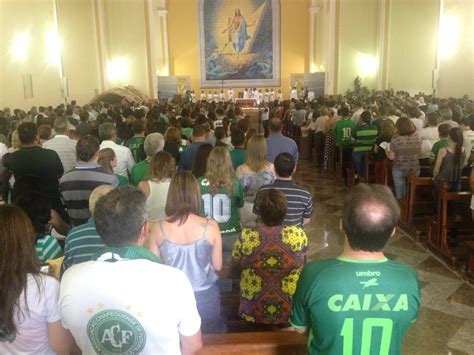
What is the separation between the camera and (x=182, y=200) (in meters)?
3.29

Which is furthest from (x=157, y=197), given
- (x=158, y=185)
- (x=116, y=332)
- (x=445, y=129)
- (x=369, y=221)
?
(x=445, y=129)

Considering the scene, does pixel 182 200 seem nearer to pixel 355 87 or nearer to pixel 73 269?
pixel 73 269

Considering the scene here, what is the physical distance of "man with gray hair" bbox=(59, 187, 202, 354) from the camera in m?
1.94

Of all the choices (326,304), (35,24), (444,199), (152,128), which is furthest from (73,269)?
(35,24)

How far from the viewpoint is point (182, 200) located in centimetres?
329

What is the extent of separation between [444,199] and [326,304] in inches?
170

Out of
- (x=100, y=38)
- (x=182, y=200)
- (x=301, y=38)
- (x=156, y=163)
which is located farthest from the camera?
(x=301, y=38)

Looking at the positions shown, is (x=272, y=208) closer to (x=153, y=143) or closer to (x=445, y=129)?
(x=153, y=143)

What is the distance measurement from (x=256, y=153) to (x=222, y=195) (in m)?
1.13

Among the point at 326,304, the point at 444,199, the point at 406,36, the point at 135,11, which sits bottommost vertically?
the point at 444,199

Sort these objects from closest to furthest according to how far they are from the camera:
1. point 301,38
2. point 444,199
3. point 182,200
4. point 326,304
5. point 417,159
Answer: point 326,304 → point 182,200 → point 444,199 → point 417,159 → point 301,38

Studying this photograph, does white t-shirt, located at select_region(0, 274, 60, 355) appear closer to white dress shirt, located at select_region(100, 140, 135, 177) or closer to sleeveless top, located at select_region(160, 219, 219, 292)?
sleeveless top, located at select_region(160, 219, 219, 292)

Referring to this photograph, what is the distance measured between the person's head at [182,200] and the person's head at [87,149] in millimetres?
1662

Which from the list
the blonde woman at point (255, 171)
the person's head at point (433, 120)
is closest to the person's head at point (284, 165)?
the blonde woman at point (255, 171)
